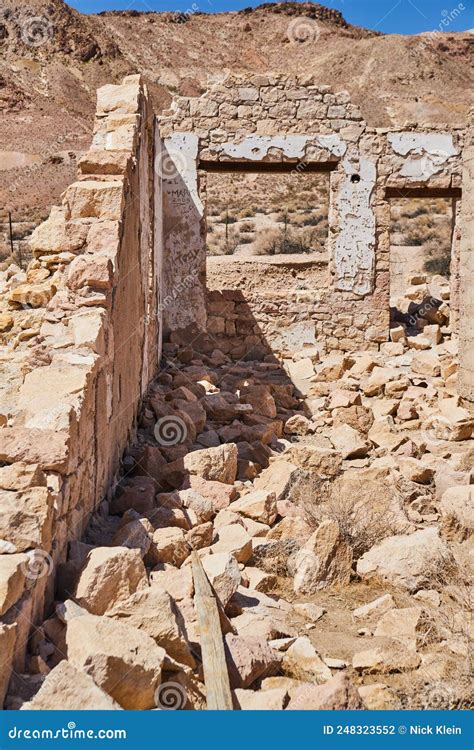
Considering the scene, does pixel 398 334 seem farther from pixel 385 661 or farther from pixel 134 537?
pixel 385 661

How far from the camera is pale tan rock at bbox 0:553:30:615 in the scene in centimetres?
243

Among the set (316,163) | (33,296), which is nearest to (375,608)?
(33,296)

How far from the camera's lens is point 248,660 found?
9.65 ft

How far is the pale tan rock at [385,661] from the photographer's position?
3.17 meters

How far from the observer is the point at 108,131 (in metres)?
5.65

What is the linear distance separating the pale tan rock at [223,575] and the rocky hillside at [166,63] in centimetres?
2817

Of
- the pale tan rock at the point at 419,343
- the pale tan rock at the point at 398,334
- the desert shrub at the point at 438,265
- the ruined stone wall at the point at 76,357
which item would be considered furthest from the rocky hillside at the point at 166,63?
the ruined stone wall at the point at 76,357

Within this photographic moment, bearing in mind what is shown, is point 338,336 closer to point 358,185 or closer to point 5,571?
point 358,185

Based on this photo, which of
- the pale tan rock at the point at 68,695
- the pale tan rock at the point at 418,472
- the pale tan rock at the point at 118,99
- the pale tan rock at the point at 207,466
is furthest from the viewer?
the pale tan rock at the point at 118,99

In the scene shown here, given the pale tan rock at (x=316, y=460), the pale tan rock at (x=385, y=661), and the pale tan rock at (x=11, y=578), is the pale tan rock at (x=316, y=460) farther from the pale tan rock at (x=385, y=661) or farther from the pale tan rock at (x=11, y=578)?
the pale tan rock at (x=11, y=578)

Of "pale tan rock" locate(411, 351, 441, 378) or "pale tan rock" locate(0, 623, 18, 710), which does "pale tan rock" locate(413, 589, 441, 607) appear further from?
"pale tan rock" locate(411, 351, 441, 378)

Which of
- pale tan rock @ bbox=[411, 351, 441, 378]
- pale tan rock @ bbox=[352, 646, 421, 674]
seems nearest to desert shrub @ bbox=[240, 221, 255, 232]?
pale tan rock @ bbox=[411, 351, 441, 378]

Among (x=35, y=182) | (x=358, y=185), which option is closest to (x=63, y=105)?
(x=35, y=182)

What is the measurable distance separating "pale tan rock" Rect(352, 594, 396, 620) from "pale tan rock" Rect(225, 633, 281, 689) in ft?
2.46
